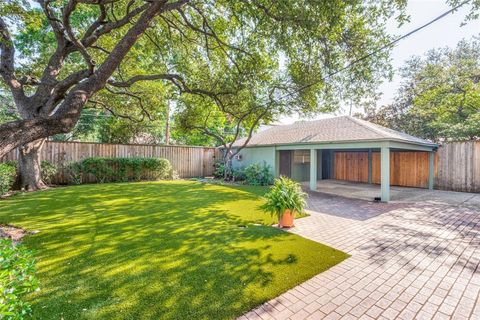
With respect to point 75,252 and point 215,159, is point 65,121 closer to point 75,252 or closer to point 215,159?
point 75,252

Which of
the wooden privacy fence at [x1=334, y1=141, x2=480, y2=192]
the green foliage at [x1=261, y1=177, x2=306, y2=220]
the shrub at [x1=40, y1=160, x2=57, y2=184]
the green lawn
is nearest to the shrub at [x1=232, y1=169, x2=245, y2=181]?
the wooden privacy fence at [x1=334, y1=141, x2=480, y2=192]

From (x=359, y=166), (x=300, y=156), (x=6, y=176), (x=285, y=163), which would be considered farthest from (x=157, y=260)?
(x=359, y=166)

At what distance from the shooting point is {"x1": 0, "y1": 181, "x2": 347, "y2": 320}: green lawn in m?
2.40

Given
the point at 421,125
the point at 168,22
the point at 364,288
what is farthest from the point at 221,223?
the point at 421,125

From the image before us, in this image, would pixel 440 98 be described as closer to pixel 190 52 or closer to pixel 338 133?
pixel 338 133

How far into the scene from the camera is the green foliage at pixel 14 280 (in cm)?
124

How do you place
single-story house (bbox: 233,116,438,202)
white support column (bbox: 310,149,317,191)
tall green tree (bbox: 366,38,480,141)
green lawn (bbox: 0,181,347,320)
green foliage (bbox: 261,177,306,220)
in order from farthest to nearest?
1. tall green tree (bbox: 366,38,480,141)
2. white support column (bbox: 310,149,317,191)
3. single-story house (bbox: 233,116,438,202)
4. green foliage (bbox: 261,177,306,220)
5. green lawn (bbox: 0,181,347,320)

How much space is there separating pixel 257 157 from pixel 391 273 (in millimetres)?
11306

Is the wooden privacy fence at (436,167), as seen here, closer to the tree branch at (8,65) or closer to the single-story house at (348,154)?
the single-story house at (348,154)

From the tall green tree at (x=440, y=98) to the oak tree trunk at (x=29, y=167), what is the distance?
Result: 2065 centimetres

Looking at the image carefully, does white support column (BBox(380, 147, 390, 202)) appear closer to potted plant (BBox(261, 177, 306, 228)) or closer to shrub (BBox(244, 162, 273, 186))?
potted plant (BBox(261, 177, 306, 228))

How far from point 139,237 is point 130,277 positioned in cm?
145

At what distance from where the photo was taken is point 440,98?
14.3 metres

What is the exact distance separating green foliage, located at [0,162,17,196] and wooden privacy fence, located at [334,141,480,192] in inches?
670
